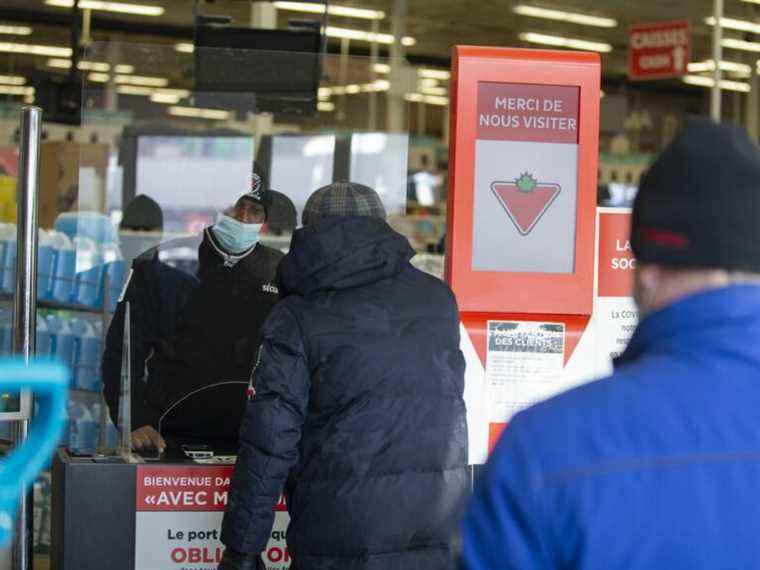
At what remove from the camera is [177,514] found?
4027mm

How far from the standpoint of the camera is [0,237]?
6062mm

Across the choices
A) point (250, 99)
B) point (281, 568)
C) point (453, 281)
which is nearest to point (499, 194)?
point (453, 281)

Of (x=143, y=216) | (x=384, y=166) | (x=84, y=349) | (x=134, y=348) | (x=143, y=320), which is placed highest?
(x=384, y=166)

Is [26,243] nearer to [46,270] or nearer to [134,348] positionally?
[134,348]

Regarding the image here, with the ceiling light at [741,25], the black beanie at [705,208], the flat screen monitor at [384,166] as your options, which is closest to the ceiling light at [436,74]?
the ceiling light at [741,25]

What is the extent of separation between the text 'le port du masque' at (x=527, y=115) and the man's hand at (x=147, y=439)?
1.47 m

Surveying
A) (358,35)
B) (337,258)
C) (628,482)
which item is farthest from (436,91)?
(628,482)

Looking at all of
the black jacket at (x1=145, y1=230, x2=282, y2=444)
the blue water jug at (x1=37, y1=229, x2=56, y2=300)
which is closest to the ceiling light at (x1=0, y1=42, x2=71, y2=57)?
the blue water jug at (x1=37, y1=229, x2=56, y2=300)

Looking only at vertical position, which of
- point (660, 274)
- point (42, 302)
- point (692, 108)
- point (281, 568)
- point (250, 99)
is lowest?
point (281, 568)

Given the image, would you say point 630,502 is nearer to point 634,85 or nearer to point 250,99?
point 250,99

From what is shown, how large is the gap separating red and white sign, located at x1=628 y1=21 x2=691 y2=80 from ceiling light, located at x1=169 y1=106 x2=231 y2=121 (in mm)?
7962

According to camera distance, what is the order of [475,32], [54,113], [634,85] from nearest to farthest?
[54,113], [475,32], [634,85]

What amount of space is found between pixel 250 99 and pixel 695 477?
476 centimetres

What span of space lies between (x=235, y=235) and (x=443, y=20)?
1544 centimetres
